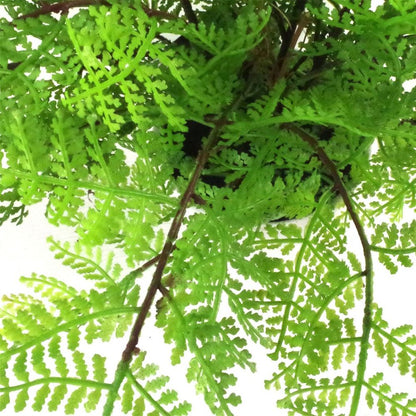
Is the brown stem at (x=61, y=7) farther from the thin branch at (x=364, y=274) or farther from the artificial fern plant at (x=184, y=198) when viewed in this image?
the thin branch at (x=364, y=274)

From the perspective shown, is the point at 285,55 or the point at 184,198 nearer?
the point at 184,198

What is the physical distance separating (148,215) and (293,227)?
0.12 metres

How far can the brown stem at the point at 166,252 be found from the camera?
1.07 ft

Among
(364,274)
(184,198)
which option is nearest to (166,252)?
(184,198)

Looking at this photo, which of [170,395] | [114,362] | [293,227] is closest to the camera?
[170,395]

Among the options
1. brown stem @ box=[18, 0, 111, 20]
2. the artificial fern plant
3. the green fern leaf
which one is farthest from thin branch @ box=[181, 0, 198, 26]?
the green fern leaf

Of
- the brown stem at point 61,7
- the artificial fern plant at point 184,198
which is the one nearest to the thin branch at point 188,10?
the artificial fern plant at point 184,198

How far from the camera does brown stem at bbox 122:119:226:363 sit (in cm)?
33

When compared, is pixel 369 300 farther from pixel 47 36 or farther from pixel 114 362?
pixel 114 362

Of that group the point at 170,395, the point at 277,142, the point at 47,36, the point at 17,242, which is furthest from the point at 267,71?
Result: the point at 17,242

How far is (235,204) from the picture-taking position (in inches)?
15.3

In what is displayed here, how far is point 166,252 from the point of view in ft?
1.19

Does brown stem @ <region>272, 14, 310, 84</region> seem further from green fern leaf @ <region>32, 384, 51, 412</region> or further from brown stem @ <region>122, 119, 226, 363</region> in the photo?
green fern leaf @ <region>32, 384, 51, 412</region>

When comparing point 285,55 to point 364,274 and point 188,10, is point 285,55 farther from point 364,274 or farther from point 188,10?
point 364,274
